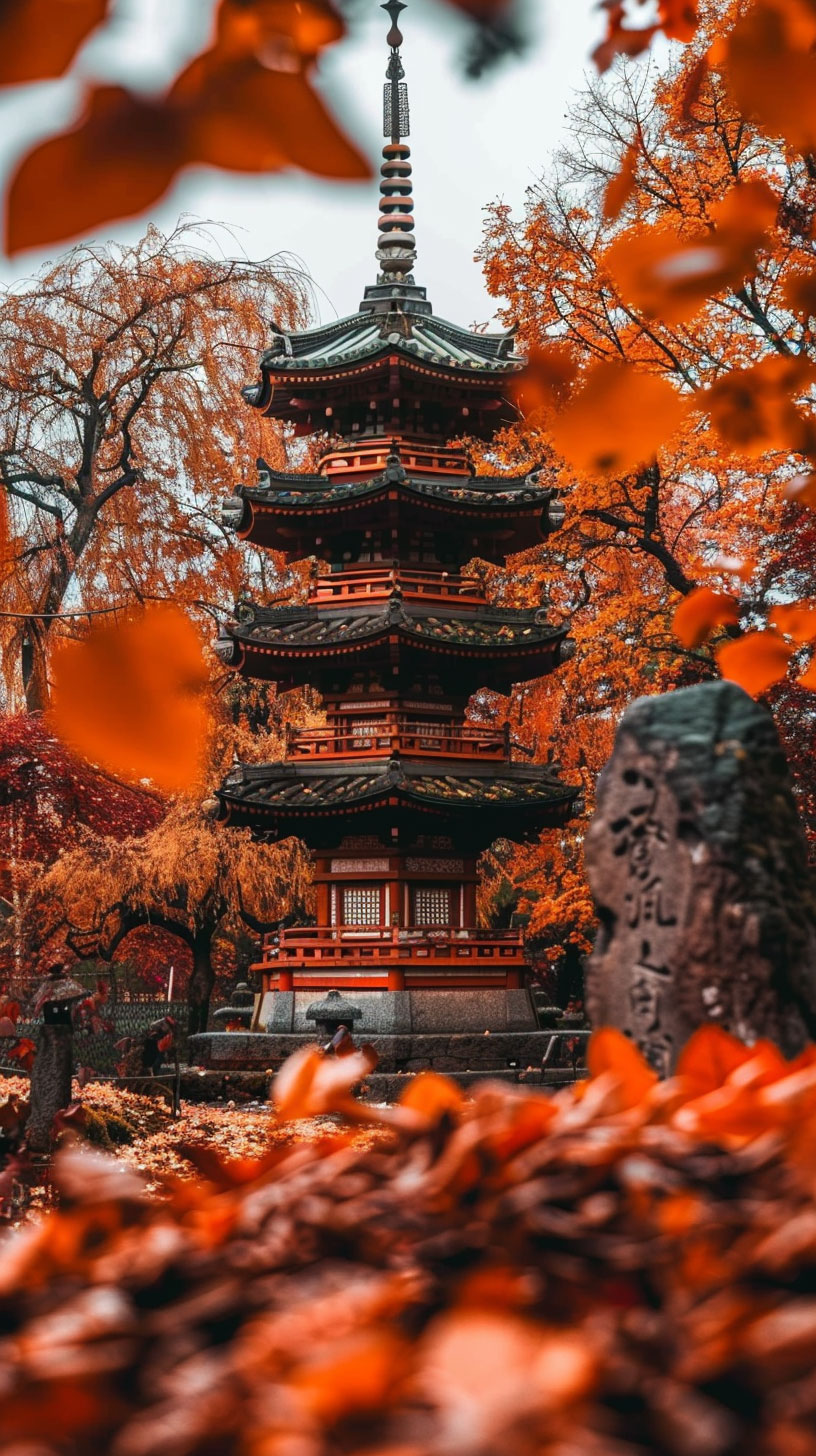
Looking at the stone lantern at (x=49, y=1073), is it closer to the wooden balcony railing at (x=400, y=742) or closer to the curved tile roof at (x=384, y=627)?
the curved tile roof at (x=384, y=627)

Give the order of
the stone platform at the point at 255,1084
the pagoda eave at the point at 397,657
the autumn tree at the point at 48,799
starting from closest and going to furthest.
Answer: the stone platform at the point at 255,1084 → the pagoda eave at the point at 397,657 → the autumn tree at the point at 48,799

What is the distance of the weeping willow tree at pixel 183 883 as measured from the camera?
2014 centimetres

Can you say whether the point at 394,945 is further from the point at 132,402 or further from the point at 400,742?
the point at 132,402

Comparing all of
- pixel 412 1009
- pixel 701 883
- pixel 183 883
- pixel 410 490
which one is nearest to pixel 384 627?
pixel 410 490

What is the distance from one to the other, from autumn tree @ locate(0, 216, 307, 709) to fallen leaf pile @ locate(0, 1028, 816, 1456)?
1821 cm

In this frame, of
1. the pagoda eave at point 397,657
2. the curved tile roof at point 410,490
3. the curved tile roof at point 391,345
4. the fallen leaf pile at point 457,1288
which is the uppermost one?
the curved tile roof at point 391,345

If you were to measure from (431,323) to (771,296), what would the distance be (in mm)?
5861

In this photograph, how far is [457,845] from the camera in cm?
1703

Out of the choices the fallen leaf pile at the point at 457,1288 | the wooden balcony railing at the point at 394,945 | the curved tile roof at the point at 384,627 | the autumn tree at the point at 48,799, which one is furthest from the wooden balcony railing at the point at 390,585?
the fallen leaf pile at the point at 457,1288

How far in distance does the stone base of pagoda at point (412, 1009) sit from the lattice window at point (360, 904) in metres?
1.03

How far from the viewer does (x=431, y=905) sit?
1686 centimetres

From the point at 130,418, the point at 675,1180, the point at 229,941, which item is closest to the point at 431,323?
the point at 130,418

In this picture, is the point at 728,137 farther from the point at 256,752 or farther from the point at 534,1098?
the point at 534,1098

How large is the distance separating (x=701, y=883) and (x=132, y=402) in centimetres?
1956
